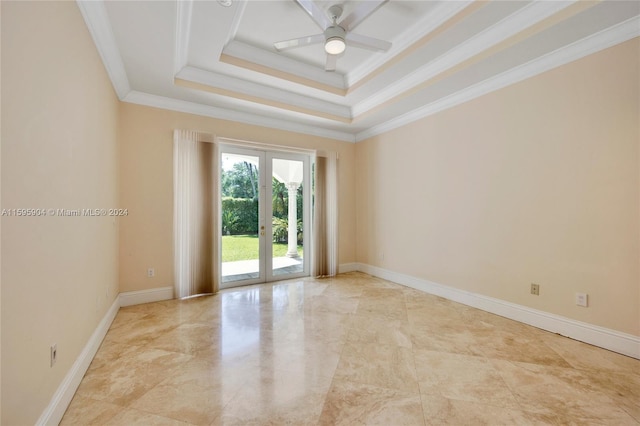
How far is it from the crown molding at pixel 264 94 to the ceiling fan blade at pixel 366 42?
5.52 ft

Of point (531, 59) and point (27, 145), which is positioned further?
point (531, 59)

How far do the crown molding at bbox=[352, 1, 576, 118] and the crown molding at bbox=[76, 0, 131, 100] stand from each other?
3224 mm

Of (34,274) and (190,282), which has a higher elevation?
(34,274)

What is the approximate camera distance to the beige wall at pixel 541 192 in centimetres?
236

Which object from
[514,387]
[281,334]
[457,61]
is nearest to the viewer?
[514,387]

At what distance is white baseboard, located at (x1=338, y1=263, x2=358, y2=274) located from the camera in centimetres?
536

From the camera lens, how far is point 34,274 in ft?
4.55

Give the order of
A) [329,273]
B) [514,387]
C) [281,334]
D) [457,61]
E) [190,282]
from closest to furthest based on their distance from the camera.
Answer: [514,387] → [281,334] → [457,61] → [190,282] → [329,273]

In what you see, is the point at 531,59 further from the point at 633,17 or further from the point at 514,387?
the point at 514,387

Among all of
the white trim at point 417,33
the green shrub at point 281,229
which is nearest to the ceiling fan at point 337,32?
the white trim at point 417,33

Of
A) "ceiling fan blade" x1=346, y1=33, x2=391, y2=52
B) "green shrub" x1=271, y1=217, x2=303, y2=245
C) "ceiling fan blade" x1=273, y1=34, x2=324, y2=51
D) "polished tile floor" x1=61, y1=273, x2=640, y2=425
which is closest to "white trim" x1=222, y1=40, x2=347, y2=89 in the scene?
"ceiling fan blade" x1=273, y1=34, x2=324, y2=51

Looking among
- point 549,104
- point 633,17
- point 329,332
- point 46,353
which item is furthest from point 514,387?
point 633,17

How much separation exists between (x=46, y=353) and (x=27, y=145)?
113 cm

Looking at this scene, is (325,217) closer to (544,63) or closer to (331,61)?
(331,61)
